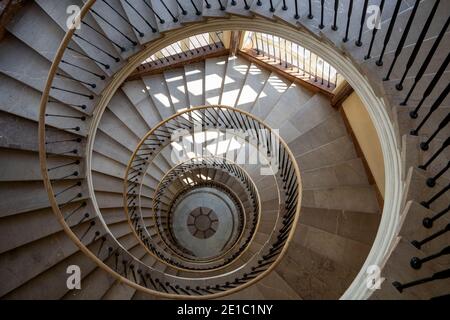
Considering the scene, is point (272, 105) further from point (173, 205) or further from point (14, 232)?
point (173, 205)

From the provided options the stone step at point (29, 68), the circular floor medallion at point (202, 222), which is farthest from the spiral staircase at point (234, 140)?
the circular floor medallion at point (202, 222)

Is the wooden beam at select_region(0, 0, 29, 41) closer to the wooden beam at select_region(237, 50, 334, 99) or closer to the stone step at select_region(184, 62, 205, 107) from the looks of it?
the stone step at select_region(184, 62, 205, 107)

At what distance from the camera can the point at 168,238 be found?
11820 millimetres

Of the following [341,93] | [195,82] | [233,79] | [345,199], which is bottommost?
[345,199]

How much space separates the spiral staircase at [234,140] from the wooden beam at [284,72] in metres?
0.07

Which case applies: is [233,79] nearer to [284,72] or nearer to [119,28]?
[284,72]

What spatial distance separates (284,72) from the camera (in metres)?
7.56

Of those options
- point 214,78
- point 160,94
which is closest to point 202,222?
point 160,94

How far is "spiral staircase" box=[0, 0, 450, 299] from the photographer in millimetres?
3035

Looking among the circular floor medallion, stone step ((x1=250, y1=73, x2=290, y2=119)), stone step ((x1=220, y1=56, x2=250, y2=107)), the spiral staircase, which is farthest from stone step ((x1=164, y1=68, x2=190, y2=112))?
the circular floor medallion

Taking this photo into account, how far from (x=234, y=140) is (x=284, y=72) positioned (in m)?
2.43

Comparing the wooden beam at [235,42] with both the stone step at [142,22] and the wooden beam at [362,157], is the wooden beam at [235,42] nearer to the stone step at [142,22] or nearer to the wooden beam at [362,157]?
the stone step at [142,22]

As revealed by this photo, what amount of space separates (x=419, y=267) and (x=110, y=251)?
486 cm

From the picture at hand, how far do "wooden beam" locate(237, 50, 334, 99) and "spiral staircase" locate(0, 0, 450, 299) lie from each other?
0.24 feet
